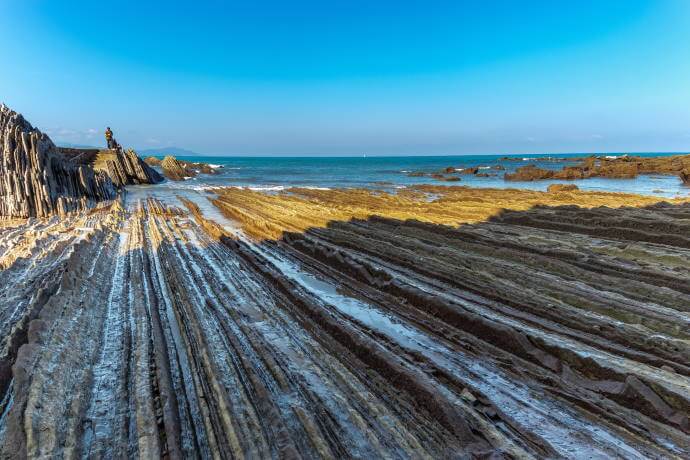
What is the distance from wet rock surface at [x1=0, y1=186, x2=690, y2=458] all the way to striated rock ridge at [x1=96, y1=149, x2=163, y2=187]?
30.0m

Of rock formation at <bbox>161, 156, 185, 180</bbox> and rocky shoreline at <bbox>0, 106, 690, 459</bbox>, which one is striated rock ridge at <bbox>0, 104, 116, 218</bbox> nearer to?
rocky shoreline at <bbox>0, 106, 690, 459</bbox>


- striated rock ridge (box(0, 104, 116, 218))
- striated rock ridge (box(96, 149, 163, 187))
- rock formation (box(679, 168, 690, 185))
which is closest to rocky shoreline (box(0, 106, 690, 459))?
striated rock ridge (box(0, 104, 116, 218))

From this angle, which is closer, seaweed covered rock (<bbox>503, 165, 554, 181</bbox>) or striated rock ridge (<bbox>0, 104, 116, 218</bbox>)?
striated rock ridge (<bbox>0, 104, 116, 218</bbox>)

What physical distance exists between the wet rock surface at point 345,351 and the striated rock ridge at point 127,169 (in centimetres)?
2999

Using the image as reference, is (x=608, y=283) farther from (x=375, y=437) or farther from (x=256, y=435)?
(x=256, y=435)

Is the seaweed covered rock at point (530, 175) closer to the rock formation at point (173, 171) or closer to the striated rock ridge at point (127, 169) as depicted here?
the striated rock ridge at point (127, 169)

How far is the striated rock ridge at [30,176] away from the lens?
16750mm

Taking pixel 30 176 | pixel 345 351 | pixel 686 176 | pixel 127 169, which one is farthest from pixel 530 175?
pixel 30 176

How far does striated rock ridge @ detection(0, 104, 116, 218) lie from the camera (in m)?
16.8

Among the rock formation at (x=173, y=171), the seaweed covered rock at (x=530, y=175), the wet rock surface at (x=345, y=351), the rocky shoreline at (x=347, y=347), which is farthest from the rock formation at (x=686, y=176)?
the rock formation at (x=173, y=171)

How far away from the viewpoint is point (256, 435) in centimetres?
386

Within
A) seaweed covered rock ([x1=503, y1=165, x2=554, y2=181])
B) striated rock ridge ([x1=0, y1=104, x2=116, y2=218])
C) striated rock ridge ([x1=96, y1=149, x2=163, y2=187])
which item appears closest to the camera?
striated rock ridge ([x1=0, y1=104, x2=116, y2=218])

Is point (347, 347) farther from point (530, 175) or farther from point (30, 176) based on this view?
point (530, 175)

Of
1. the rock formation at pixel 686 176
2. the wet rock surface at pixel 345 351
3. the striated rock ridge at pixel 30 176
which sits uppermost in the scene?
the striated rock ridge at pixel 30 176
